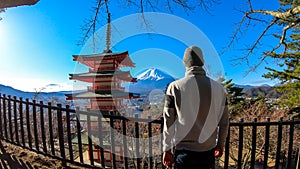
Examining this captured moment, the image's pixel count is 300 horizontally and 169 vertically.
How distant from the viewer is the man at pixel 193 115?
1.91 m

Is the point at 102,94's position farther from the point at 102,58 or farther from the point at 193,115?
the point at 193,115

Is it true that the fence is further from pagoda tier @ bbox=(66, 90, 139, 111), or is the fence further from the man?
pagoda tier @ bbox=(66, 90, 139, 111)

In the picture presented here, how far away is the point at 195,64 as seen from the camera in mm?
1995

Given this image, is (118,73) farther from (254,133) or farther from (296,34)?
(296,34)

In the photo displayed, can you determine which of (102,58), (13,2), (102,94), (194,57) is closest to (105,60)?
(102,58)

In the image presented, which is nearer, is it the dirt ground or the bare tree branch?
the bare tree branch

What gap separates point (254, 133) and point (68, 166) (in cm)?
313

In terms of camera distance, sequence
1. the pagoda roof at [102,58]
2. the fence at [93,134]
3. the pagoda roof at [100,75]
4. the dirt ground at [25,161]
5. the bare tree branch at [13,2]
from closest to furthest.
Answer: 1. the bare tree branch at [13,2]
2. the fence at [93,134]
3. the dirt ground at [25,161]
4. the pagoda roof at [102,58]
5. the pagoda roof at [100,75]

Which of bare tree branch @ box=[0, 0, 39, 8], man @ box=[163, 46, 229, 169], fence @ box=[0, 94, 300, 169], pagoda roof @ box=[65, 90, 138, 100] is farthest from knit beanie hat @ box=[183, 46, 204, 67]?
pagoda roof @ box=[65, 90, 138, 100]

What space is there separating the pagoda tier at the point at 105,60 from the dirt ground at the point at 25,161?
8.75 meters

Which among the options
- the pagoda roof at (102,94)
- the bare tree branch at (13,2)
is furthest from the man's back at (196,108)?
the pagoda roof at (102,94)

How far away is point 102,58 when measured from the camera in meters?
13.0

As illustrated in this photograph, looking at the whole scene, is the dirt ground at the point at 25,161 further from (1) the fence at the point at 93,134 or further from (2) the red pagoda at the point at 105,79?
(2) the red pagoda at the point at 105,79

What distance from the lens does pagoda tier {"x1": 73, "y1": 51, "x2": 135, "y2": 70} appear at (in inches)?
494
